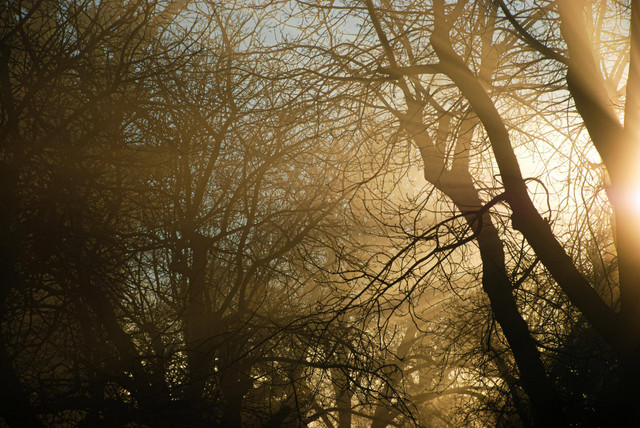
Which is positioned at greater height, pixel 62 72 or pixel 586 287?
pixel 62 72

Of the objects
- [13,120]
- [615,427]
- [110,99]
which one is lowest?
[615,427]

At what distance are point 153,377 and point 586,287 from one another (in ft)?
12.9

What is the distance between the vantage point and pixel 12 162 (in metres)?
4.00

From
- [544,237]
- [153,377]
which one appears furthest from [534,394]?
[153,377]

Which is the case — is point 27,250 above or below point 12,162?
below

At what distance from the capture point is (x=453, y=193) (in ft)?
18.5

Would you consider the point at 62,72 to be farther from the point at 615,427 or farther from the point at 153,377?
the point at 615,427

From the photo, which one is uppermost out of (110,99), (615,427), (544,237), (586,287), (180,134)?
(180,134)

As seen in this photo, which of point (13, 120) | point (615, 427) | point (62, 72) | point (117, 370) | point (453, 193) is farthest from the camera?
point (453, 193)

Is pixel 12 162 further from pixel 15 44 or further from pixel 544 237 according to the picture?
pixel 544 237


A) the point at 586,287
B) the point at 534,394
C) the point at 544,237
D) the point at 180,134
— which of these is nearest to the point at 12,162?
the point at 180,134

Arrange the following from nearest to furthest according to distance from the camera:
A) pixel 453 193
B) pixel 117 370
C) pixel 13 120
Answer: pixel 13 120 < pixel 117 370 < pixel 453 193

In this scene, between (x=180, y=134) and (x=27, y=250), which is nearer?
(x=27, y=250)

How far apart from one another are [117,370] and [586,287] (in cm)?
405
